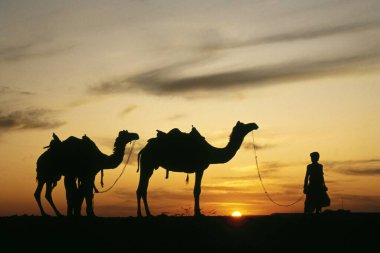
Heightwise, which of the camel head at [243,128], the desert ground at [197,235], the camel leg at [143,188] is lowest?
the desert ground at [197,235]

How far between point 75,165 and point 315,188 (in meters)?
8.87

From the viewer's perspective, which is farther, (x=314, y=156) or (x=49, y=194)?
(x=49, y=194)

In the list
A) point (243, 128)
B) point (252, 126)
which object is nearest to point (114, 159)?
point (243, 128)

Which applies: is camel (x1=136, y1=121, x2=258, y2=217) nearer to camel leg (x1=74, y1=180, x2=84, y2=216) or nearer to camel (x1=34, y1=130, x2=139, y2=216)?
camel (x1=34, y1=130, x2=139, y2=216)

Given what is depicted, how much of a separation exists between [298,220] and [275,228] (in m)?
1.72

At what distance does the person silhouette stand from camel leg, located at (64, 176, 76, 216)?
8.45 metres

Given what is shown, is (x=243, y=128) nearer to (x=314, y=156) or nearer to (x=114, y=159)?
(x=314, y=156)

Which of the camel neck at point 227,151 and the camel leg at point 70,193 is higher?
the camel neck at point 227,151

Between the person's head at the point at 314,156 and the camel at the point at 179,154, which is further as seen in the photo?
the camel at the point at 179,154

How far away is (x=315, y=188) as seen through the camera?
2500cm

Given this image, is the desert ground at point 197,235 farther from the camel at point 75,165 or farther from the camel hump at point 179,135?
the camel hump at point 179,135

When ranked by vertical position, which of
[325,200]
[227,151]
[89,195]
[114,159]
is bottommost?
[325,200]

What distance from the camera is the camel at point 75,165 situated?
25406 millimetres

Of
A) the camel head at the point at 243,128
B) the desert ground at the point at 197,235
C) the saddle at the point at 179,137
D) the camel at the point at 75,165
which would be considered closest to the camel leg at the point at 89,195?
the camel at the point at 75,165
